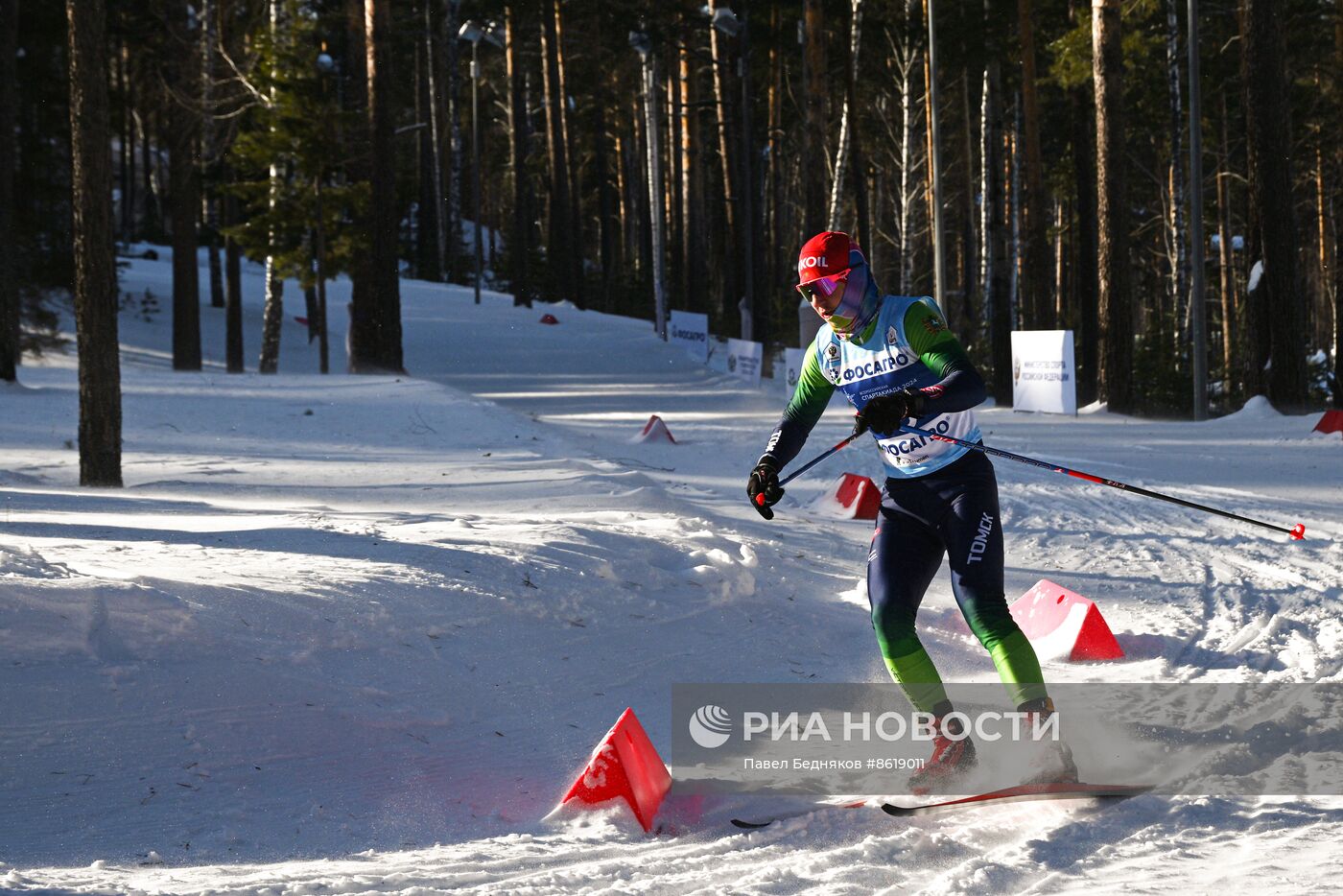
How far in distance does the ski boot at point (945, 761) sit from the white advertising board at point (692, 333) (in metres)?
25.2

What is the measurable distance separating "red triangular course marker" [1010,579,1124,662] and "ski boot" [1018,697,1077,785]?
7.20ft

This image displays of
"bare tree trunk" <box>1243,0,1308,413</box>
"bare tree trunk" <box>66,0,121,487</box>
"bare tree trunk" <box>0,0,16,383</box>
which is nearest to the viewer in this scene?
"bare tree trunk" <box>66,0,121,487</box>

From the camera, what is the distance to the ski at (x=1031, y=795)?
4.57 metres

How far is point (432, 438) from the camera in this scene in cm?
1636

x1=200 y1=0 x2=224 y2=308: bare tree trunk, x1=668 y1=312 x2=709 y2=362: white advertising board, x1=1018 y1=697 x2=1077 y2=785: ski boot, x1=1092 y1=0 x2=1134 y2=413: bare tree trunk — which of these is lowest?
x1=1018 y1=697 x2=1077 y2=785: ski boot

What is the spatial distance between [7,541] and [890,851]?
5.19 m

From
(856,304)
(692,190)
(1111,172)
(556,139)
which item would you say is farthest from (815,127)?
(856,304)

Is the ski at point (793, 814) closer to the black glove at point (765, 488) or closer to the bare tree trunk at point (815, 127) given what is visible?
the black glove at point (765, 488)

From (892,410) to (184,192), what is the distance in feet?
82.9

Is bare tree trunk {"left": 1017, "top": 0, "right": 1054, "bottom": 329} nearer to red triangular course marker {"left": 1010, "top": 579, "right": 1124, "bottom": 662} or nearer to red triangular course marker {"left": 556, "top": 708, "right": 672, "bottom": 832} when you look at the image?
red triangular course marker {"left": 1010, "top": 579, "right": 1124, "bottom": 662}

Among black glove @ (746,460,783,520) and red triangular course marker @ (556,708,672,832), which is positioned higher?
black glove @ (746,460,783,520)

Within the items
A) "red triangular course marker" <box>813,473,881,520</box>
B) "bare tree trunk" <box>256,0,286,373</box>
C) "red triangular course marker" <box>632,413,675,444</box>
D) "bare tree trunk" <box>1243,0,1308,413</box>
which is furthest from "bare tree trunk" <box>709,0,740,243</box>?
"red triangular course marker" <box>813,473,881,520</box>

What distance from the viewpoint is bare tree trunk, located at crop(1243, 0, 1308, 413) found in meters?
19.0

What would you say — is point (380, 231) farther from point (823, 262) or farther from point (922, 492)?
point (922, 492)
